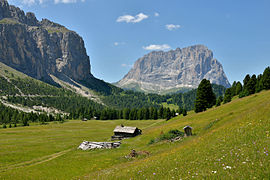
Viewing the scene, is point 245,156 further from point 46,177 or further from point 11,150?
point 11,150

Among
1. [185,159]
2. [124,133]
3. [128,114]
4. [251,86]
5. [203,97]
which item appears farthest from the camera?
[128,114]

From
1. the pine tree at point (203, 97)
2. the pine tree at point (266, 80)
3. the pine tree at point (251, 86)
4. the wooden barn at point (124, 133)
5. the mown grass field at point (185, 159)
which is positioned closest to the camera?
the mown grass field at point (185, 159)

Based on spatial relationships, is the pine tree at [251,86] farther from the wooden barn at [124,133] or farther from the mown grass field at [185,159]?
the wooden barn at [124,133]

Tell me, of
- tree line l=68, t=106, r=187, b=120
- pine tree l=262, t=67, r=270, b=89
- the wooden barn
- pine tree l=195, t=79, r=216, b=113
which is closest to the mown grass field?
the wooden barn

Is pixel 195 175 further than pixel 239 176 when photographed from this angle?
Yes

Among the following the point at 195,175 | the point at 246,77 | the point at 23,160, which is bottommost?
the point at 23,160

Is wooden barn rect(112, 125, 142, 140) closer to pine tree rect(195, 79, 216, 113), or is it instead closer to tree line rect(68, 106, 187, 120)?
pine tree rect(195, 79, 216, 113)

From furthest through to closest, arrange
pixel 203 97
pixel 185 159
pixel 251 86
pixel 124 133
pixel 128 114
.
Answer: pixel 128 114 < pixel 251 86 < pixel 203 97 < pixel 124 133 < pixel 185 159

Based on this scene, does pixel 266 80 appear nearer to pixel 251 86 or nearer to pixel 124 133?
pixel 251 86

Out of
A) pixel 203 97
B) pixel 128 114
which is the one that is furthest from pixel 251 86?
pixel 128 114

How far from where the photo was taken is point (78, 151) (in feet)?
162

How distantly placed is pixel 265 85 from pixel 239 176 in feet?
264

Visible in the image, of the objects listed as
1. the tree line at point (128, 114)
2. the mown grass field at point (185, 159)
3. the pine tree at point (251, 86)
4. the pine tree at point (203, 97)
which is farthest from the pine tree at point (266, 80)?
the tree line at point (128, 114)

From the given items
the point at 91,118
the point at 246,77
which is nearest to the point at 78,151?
the point at 246,77
